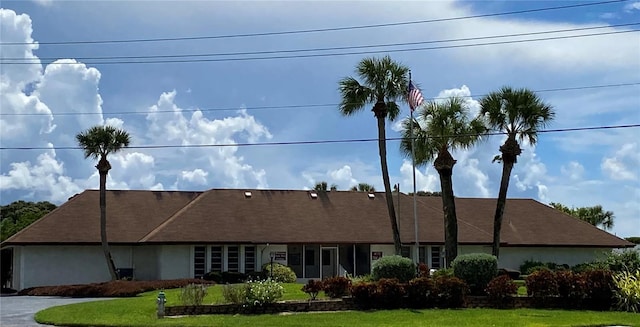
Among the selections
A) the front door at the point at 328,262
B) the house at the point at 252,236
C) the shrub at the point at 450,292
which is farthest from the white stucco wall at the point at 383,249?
the shrub at the point at 450,292

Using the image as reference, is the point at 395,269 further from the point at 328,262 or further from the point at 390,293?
the point at 328,262

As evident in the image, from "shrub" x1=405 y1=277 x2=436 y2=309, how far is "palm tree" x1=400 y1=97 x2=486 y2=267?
1024 centimetres

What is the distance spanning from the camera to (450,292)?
23797 millimetres

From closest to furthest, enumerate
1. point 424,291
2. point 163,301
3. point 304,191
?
point 163,301 < point 424,291 < point 304,191

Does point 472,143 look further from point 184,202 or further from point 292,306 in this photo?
point 184,202

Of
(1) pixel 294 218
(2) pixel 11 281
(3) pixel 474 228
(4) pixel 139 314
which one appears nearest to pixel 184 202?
(1) pixel 294 218

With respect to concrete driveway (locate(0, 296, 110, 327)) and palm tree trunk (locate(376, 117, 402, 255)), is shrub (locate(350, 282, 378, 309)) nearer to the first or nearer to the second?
concrete driveway (locate(0, 296, 110, 327))

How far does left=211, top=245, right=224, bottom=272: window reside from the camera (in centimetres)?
4222

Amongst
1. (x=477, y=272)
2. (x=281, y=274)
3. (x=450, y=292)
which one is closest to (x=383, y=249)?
(x=281, y=274)

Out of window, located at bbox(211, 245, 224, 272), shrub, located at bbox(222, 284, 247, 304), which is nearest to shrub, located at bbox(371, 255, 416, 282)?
shrub, located at bbox(222, 284, 247, 304)

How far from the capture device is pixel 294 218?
45.1 metres

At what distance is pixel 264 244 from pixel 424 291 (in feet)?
64.4

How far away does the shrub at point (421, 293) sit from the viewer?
2373 cm

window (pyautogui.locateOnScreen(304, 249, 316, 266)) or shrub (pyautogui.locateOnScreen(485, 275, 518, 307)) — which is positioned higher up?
window (pyautogui.locateOnScreen(304, 249, 316, 266))
